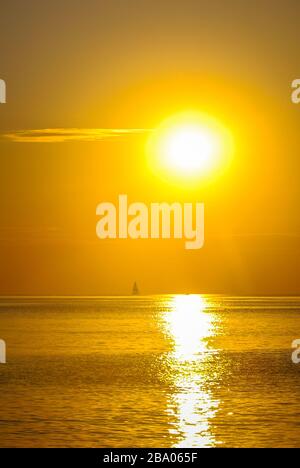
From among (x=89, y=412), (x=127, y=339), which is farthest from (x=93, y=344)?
(x=89, y=412)

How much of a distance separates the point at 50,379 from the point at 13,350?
118ft

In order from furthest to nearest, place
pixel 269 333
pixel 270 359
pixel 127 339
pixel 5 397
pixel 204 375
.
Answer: pixel 269 333
pixel 127 339
pixel 270 359
pixel 204 375
pixel 5 397

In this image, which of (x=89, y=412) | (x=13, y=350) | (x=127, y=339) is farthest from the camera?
(x=127, y=339)

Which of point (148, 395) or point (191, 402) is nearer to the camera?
point (191, 402)

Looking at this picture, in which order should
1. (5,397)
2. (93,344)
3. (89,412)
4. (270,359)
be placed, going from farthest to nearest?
(93,344) → (270,359) → (5,397) → (89,412)

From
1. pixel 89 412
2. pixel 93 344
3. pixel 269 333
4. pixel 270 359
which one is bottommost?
pixel 89 412

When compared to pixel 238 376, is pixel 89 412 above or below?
below

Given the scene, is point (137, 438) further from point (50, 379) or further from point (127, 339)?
point (127, 339)

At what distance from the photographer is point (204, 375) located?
7506cm
